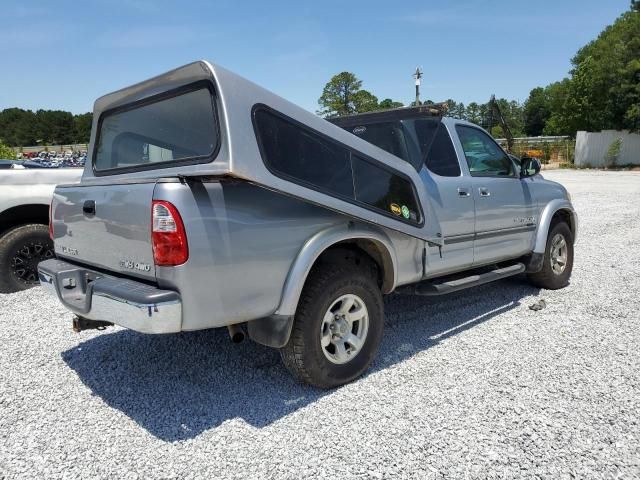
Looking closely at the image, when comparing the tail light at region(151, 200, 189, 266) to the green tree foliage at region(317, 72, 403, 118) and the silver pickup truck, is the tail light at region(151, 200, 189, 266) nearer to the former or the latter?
the silver pickup truck

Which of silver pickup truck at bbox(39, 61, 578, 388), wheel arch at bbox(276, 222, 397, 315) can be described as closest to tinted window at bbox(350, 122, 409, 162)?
silver pickup truck at bbox(39, 61, 578, 388)

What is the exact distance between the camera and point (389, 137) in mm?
4227

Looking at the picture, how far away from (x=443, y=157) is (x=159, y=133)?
97.2 inches

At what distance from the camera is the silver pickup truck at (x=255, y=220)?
8.91ft

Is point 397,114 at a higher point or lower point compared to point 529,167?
higher

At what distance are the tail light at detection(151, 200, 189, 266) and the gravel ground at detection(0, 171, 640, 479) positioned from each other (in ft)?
3.60

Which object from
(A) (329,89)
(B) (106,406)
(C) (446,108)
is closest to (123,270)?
(B) (106,406)

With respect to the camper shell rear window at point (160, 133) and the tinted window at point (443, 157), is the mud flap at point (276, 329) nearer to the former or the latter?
the camper shell rear window at point (160, 133)

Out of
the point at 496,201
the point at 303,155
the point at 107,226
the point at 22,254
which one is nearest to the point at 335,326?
the point at 303,155

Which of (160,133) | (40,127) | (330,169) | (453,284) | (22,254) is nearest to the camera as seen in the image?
(330,169)

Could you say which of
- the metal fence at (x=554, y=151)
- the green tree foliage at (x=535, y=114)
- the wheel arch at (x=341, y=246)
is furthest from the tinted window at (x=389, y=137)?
the green tree foliage at (x=535, y=114)

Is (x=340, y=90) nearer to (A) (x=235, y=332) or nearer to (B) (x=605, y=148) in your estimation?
(B) (x=605, y=148)

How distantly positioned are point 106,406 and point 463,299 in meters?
3.84

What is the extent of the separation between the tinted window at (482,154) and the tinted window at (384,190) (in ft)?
3.90
